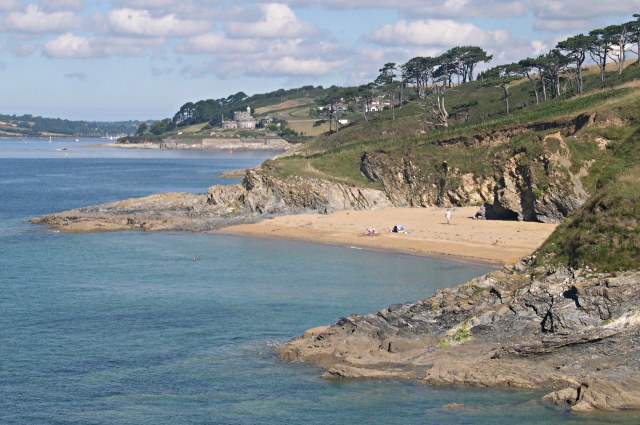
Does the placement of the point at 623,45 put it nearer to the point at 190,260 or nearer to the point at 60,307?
the point at 190,260

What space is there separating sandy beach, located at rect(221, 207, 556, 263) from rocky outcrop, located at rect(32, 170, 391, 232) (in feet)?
6.78

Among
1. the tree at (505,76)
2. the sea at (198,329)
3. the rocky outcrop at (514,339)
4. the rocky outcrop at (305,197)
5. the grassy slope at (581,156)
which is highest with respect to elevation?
the tree at (505,76)

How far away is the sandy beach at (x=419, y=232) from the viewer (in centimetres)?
5291

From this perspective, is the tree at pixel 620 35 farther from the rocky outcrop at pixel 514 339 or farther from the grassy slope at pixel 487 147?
the rocky outcrop at pixel 514 339

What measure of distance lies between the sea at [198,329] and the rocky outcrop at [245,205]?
16.6 feet

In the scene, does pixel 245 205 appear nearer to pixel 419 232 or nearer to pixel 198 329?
pixel 419 232

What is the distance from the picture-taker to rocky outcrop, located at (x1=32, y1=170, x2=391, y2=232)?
70.9 meters

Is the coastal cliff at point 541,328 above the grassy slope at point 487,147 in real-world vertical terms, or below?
below

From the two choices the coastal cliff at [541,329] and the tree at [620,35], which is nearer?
the coastal cliff at [541,329]

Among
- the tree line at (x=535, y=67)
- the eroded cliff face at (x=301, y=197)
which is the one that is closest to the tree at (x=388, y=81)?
the tree line at (x=535, y=67)

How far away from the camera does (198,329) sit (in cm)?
3591

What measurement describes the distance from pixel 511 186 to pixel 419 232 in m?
6.48

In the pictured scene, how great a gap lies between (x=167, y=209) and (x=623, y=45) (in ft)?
192

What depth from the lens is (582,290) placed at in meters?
29.3
